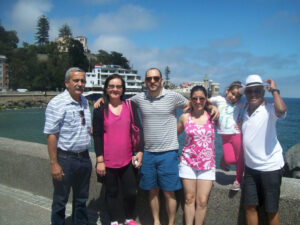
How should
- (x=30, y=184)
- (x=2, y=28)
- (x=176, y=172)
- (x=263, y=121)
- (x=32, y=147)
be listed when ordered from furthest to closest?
(x=2, y=28) → (x=32, y=147) → (x=30, y=184) → (x=176, y=172) → (x=263, y=121)

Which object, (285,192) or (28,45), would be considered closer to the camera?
(285,192)

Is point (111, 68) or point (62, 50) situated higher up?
point (62, 50)

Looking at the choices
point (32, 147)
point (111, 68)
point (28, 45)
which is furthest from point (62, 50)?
point (32, 147)

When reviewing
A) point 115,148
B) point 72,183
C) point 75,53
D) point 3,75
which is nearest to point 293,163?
point 115,148

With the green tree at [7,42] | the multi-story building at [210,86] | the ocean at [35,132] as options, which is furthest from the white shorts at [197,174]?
the green tree at [7,42]

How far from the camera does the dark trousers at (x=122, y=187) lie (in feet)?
9.18

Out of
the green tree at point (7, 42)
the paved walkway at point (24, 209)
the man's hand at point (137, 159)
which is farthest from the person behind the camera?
the green tree at point (7, 42)

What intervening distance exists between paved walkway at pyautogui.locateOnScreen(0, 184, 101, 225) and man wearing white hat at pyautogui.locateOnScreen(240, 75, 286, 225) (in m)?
1.89

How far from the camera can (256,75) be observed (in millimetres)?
2566

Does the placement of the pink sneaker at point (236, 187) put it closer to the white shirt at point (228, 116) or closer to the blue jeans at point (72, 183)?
the white shirt at point (228, 116)

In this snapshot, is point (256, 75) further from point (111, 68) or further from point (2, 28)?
point (2, 28)

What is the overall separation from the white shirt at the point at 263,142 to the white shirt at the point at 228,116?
282 millimetres

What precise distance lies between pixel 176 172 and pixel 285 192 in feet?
3.62

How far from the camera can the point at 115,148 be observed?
2.72 m
